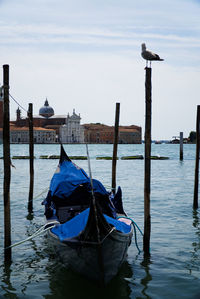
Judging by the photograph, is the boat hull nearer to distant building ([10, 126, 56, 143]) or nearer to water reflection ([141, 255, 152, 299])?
water reflection ([141, 255, 152, 299])

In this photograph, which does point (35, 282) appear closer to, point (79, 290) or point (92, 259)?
point (79, 290)

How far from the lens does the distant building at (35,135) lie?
127m

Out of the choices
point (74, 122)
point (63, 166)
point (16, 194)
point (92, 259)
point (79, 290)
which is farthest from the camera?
point (74, 122)

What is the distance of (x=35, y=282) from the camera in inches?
231

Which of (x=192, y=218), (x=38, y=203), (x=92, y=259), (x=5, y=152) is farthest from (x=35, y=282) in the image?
(x=38, y=203)

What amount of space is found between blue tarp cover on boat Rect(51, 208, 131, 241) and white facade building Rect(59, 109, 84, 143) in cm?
12755

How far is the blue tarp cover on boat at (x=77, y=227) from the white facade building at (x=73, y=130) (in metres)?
128

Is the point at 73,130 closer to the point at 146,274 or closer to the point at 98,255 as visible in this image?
the point at 146,274

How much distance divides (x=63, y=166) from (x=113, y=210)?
2.40 metres

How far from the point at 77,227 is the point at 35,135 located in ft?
412

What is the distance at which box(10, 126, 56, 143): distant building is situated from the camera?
12744 cm

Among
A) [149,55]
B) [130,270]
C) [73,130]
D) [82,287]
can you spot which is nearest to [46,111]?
[73,130]

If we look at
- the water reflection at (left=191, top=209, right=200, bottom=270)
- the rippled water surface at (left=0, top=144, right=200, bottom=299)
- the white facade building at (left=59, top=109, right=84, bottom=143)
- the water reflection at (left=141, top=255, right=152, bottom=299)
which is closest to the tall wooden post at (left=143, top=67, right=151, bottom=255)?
the water reflection at (left=141, top=255, right=152, bottom=299)

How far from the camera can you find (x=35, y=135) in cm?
12912
